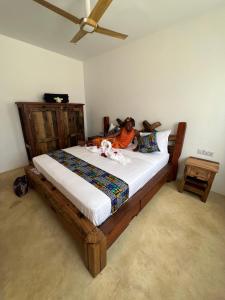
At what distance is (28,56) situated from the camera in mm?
2791

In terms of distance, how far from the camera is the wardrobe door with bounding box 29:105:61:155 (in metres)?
2.70

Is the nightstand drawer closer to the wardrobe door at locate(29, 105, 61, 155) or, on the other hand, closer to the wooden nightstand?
the wooden nightstand

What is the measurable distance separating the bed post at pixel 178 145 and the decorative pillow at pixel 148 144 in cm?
38

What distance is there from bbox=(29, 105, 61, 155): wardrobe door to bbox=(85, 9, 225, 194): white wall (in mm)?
1563

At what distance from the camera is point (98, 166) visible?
190cm

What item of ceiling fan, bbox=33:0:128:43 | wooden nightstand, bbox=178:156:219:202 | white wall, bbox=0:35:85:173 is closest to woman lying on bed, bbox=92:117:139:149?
wooden nightstand, bbox=178:156:219:202

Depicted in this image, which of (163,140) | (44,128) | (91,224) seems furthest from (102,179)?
(44,128)

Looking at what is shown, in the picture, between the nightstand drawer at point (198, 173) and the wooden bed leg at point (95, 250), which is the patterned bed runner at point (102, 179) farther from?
the nightstand drawer at point (198, 173)

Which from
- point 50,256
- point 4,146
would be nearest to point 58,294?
point 50,256

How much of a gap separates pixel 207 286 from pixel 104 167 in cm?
148

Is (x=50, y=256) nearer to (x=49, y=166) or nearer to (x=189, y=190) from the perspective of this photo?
(x=49, y=166)

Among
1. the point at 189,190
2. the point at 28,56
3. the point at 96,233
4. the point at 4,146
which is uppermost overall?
the point at 28,56

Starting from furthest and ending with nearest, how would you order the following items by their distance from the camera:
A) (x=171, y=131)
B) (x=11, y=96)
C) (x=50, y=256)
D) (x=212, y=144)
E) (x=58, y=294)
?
(x=11, y=96), (x=171, y=131), (x=212, y=144), (x=50, y=256), (x=58, y=294)

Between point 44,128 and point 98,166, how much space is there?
1.72 metres
